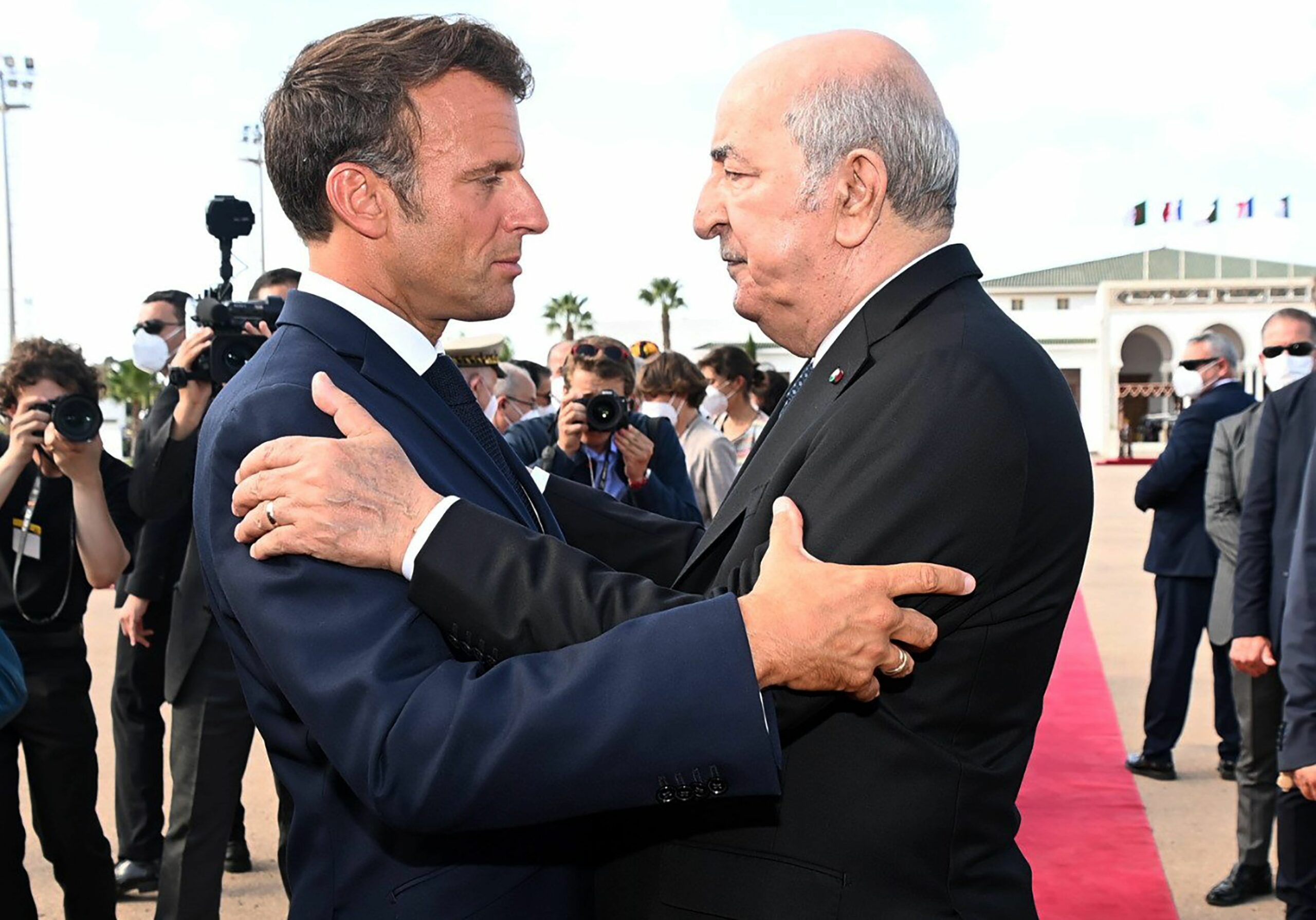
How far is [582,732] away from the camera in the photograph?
1573 millimetres

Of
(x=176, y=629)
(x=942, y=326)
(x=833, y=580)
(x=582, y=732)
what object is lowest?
(x=176, y=629)

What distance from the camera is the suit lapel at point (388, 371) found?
1963 millimetres

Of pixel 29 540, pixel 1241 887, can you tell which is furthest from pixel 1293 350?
pixel 29 540

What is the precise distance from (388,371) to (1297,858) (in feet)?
11.5

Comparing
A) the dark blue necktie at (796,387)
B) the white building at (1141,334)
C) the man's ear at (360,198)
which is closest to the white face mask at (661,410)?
the dark blue necktie at (796,387)

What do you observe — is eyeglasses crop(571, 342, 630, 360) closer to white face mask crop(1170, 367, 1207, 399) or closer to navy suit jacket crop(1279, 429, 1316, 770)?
white face mask crop(1170, 367, 1207, 399)

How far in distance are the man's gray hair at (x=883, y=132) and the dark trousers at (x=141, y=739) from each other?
15.0 ft

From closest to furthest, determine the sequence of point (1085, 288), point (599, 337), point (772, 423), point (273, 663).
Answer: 1. point (273, 663)
2. point (772, 423)
3. point (599, 337)
4. point (1085, 288)

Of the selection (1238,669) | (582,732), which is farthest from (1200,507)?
(582,732)

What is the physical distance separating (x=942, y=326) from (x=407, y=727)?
98 centimetres

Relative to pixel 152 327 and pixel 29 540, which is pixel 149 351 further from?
pixel 29 540

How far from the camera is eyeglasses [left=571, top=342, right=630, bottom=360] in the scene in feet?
21.2

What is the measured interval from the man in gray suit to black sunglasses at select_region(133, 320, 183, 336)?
4.90m

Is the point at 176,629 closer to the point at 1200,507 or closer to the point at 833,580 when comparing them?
the point at 833,580
